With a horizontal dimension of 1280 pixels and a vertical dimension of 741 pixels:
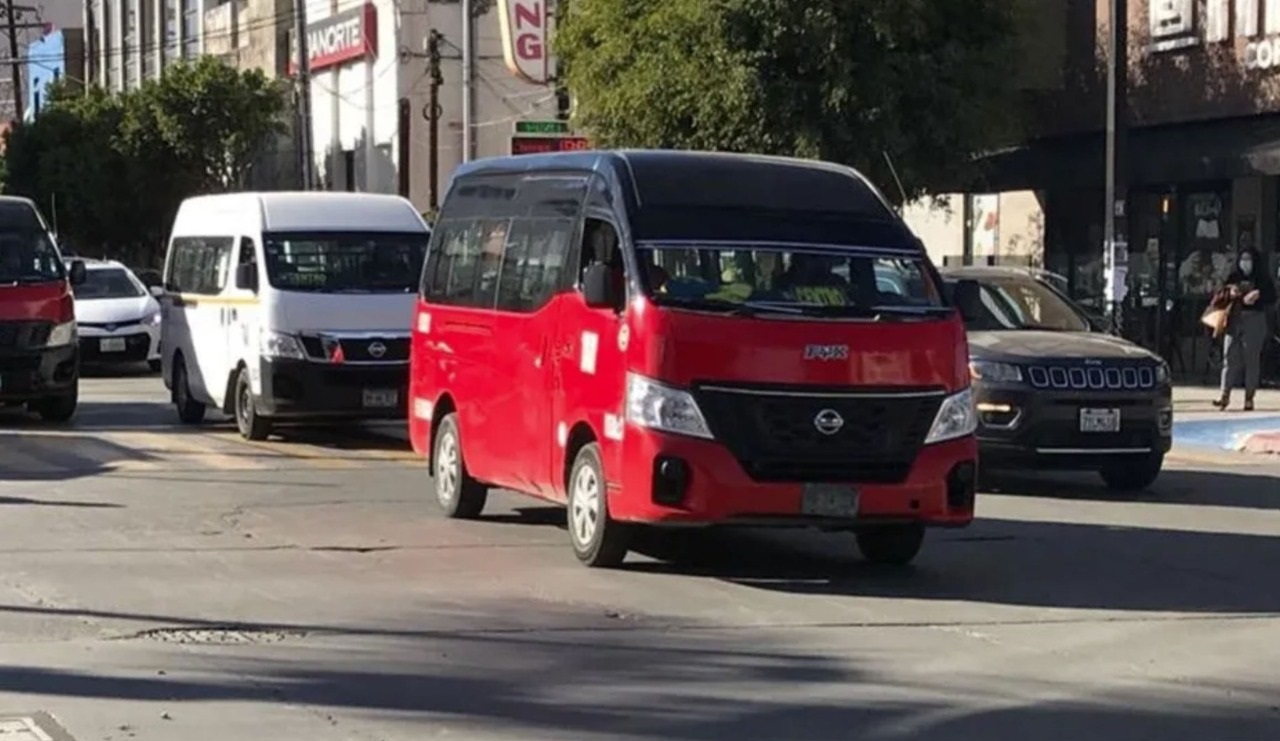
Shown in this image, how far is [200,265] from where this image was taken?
22109 millimetres

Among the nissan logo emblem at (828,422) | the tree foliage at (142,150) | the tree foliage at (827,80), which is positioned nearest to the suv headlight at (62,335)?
the tree foliage at (827,80)

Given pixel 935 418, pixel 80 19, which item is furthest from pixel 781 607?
pixel 80 19

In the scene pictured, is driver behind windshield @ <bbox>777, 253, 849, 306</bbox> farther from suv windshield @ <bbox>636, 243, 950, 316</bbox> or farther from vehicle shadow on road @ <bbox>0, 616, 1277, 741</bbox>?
vehicle shadow on road @ <bbox>0, 616, 1277, 741</bbox>

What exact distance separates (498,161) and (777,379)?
364cm

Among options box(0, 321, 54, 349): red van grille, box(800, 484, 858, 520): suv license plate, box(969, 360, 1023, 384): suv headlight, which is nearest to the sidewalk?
box(969, 360, 1023, 384): suv headlight

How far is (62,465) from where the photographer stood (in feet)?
59.2

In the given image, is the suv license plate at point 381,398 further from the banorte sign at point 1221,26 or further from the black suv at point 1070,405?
the banorte sign at point 1221,26

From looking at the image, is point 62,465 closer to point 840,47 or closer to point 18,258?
point 18,258

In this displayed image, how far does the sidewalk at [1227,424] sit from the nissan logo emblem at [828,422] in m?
10.1

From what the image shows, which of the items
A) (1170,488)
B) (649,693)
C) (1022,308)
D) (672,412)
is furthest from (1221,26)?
(649,693)

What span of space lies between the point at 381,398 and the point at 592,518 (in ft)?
25.7

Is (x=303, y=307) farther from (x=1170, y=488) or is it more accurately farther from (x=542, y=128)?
(x=542, y=128)

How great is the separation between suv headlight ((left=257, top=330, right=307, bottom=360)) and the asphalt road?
3362 mm

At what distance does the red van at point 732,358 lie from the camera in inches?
453
